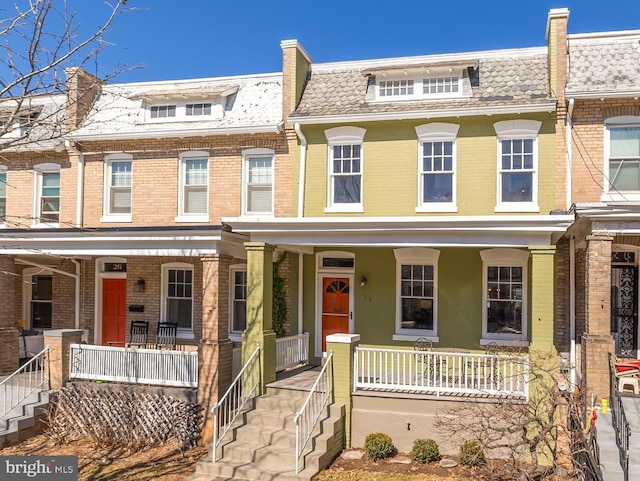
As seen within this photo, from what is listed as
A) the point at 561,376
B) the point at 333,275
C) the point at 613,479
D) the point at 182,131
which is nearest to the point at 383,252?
the point at 333,275

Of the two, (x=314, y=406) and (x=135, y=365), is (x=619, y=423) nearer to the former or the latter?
(x=314, y=406)

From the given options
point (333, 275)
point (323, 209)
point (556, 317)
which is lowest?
point (556, 317)

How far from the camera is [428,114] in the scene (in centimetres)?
1344

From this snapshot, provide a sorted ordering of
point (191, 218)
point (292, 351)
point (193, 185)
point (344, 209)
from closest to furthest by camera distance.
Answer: point (292, 351)
point (344, 209)
point (191, 218)
point (193, 185)

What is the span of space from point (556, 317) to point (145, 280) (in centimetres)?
1079

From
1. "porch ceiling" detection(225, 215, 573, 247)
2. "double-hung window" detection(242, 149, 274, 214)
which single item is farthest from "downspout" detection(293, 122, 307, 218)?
"porch ceiling" detection(225, 215, 573, 247)

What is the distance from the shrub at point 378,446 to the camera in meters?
10.7

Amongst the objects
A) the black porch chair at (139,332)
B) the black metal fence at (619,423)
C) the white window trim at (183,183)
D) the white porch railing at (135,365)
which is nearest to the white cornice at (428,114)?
the white window trim at (183,183)

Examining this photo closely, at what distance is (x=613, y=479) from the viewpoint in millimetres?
7480

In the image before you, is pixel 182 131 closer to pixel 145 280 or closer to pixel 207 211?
pixel 207 211

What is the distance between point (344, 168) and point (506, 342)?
226 inches

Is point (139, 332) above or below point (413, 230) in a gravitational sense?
below

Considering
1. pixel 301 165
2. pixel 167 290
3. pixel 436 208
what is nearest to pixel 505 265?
pixel 436 208

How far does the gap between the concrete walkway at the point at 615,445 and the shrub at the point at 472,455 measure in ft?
6.84
